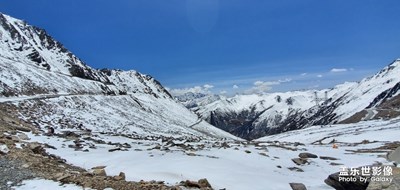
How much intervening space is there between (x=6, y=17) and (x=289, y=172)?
174 m

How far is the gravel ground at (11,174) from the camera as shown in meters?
→ 16.2

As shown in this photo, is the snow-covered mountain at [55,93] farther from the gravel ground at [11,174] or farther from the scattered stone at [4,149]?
the gravel ground at [11,174]

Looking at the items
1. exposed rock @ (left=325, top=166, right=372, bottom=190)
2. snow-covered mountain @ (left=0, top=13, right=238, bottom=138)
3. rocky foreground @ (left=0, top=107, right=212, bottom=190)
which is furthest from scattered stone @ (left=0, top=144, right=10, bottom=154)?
snow-covered mountain @ (left=0, top=13, right=238, bottom=138)

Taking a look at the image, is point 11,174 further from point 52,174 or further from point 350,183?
point 350,183

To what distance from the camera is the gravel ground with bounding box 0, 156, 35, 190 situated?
53.2 ft

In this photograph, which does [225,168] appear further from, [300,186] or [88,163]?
[88,163]

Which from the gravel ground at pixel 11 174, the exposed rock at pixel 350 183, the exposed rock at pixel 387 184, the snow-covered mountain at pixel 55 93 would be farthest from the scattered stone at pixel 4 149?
the snow-covered mountain at pixel 55 93

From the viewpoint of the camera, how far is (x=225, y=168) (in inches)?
867

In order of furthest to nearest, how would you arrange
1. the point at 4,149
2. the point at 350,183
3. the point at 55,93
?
1. the point at 55,93
2. the point at 4,149
3. the point at 350,183

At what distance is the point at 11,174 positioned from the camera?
57.8 feet

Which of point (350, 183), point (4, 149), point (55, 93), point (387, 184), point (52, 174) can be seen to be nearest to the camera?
point (387, 184)

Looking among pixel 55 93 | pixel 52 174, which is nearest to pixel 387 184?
pixel 52 174

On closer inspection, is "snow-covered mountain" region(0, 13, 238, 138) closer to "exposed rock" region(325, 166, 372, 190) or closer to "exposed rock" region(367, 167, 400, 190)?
"exposed rock" region(325, 166, 372, 190)

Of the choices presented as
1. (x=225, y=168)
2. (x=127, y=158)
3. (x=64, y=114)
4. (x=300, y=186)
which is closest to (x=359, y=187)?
(x=300, y=186)
